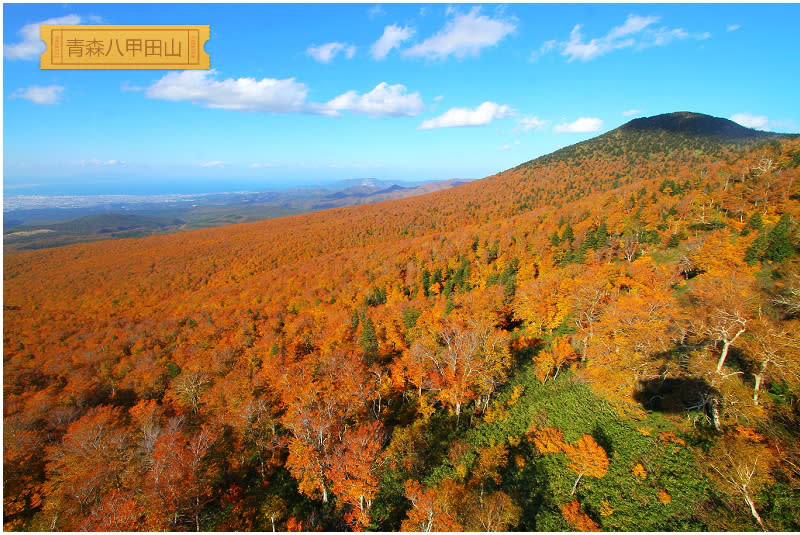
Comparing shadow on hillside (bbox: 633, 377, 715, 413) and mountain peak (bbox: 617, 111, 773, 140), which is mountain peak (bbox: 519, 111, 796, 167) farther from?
shadow on hillside (bbox: 633, 377, 715, 413)

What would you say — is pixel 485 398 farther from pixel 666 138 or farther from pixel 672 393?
pixel 666 138

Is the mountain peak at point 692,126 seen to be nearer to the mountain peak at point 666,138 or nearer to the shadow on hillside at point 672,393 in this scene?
the mountain peak at point 666,138

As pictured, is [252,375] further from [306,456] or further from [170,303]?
[170,303]

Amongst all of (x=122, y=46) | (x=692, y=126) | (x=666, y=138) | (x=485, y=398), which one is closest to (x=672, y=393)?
(x=485, y=398)

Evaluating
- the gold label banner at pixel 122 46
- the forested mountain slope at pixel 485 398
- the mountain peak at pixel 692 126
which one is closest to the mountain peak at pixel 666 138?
the mountain peak at pixel 692 126

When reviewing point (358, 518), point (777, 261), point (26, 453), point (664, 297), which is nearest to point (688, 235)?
point (777, 261)

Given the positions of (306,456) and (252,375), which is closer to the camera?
(306,456)

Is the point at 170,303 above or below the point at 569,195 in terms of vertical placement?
below
